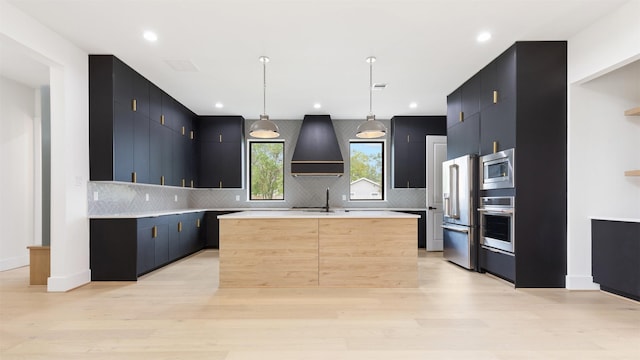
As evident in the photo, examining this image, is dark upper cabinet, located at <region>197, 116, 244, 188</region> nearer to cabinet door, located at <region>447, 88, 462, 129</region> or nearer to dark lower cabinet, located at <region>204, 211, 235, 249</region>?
dark lower cabinet, located at <region>204, 211, 235, 249</region>

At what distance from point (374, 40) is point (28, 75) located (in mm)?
4689

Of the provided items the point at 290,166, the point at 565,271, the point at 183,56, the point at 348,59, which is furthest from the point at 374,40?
the point at 290,166

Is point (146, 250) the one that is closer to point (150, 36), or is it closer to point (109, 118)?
point (109, 118)

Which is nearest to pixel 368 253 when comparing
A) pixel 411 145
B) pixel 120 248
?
pixel 120 248

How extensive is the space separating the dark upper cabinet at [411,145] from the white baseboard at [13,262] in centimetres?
621

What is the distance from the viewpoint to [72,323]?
2838 millimetres

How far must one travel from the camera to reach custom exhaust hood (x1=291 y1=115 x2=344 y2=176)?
6.93 m

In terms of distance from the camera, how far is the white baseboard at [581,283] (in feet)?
12.3

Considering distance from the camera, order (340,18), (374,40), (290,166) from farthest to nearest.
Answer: (290,166)
(374,40)
(340,18)

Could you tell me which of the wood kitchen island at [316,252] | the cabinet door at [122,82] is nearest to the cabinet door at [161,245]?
the wood kitchen island at [316,252]

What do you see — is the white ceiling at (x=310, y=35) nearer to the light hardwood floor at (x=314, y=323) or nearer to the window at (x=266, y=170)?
the window at (x=266, y=170)

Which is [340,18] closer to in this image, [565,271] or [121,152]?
[121,152]

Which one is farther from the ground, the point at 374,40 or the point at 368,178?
the point at 374,40

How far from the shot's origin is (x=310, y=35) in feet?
11.8
